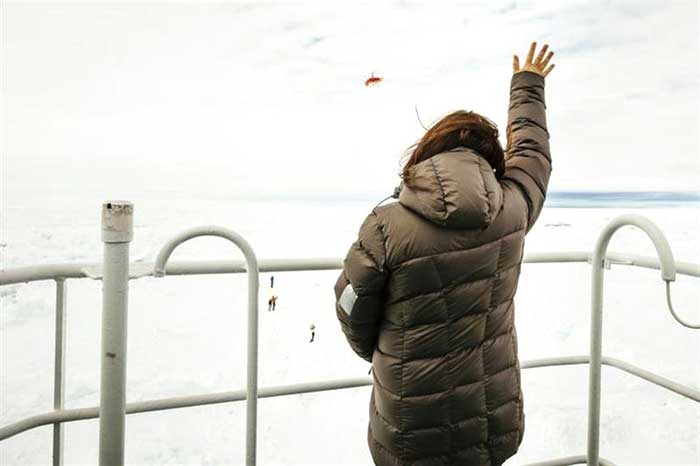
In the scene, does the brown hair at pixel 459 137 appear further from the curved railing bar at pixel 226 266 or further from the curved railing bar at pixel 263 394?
the curved railing bar at pixel 263 394

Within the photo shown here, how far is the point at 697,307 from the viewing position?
108 centimetres

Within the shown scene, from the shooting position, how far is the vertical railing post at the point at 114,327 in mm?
755

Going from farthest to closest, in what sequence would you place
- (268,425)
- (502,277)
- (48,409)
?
(268,425) < (48,409) < (502,277)

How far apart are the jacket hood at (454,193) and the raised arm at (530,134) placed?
182mm

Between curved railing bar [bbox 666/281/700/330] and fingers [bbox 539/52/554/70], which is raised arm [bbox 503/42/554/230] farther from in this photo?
curved railing bar [bbox 666/281/700/330]

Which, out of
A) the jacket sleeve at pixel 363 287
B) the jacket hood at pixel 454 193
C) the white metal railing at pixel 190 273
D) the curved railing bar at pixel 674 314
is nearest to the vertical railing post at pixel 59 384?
the white metal railing at pixel 190 273

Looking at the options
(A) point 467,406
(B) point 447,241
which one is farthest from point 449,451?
(B) point 447,241

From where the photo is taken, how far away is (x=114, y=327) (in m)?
0.76

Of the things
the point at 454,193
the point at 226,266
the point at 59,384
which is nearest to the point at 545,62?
the point at 454,193

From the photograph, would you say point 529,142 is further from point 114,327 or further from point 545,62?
point 114,327

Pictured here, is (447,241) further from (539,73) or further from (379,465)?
(539,73)

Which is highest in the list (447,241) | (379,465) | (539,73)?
(539,73)

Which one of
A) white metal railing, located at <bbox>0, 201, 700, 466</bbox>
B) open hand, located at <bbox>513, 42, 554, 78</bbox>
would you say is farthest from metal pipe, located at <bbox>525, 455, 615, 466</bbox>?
open hand, located at <bbox>513, 42, 554, 78</bbox>

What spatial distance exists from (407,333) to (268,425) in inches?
30.7
